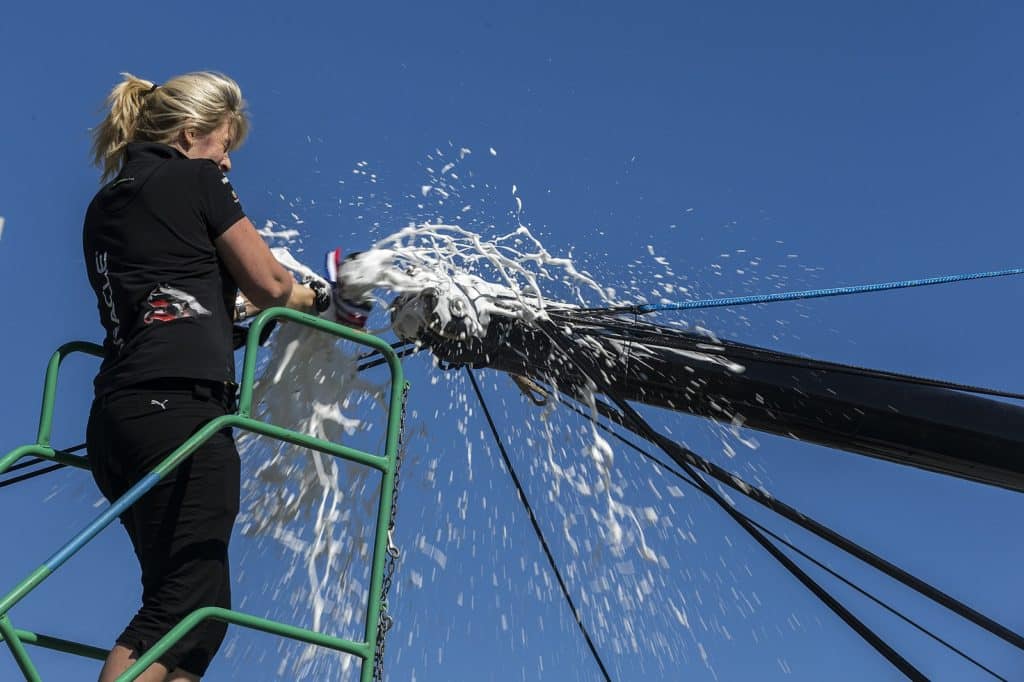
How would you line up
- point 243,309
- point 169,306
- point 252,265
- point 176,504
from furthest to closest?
1. point 243,309
2. point 252,265
3. point 169,306
4. point 176,504

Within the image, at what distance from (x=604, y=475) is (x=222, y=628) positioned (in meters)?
2.09

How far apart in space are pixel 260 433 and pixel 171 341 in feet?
1.00

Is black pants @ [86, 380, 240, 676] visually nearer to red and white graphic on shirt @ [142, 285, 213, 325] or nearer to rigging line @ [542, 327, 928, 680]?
red and white graphic on shirt @ [142, 285, 213, 325]

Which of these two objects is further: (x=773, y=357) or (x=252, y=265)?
(x=773, y=357)

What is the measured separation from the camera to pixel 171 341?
9.57 ft

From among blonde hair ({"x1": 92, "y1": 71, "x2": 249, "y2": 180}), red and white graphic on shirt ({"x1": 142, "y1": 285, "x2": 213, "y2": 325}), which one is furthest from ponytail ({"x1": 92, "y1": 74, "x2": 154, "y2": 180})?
red and white graphic on shirt ({"x1": 142, "y1": 285, "x2": 213, "y2": 325})

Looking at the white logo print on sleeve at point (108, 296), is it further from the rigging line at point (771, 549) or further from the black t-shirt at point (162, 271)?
the rigging line at point (771, 549)

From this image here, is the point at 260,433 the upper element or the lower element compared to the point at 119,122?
lower

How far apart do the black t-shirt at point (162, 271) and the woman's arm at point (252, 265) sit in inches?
1.0

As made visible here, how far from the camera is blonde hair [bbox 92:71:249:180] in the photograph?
3285mm

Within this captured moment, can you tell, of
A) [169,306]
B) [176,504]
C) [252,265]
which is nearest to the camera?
[176,504]

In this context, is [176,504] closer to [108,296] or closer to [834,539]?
[108,296]

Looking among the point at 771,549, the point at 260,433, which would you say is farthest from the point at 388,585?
the point at 771,549

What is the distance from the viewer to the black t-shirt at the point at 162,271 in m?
2.93
